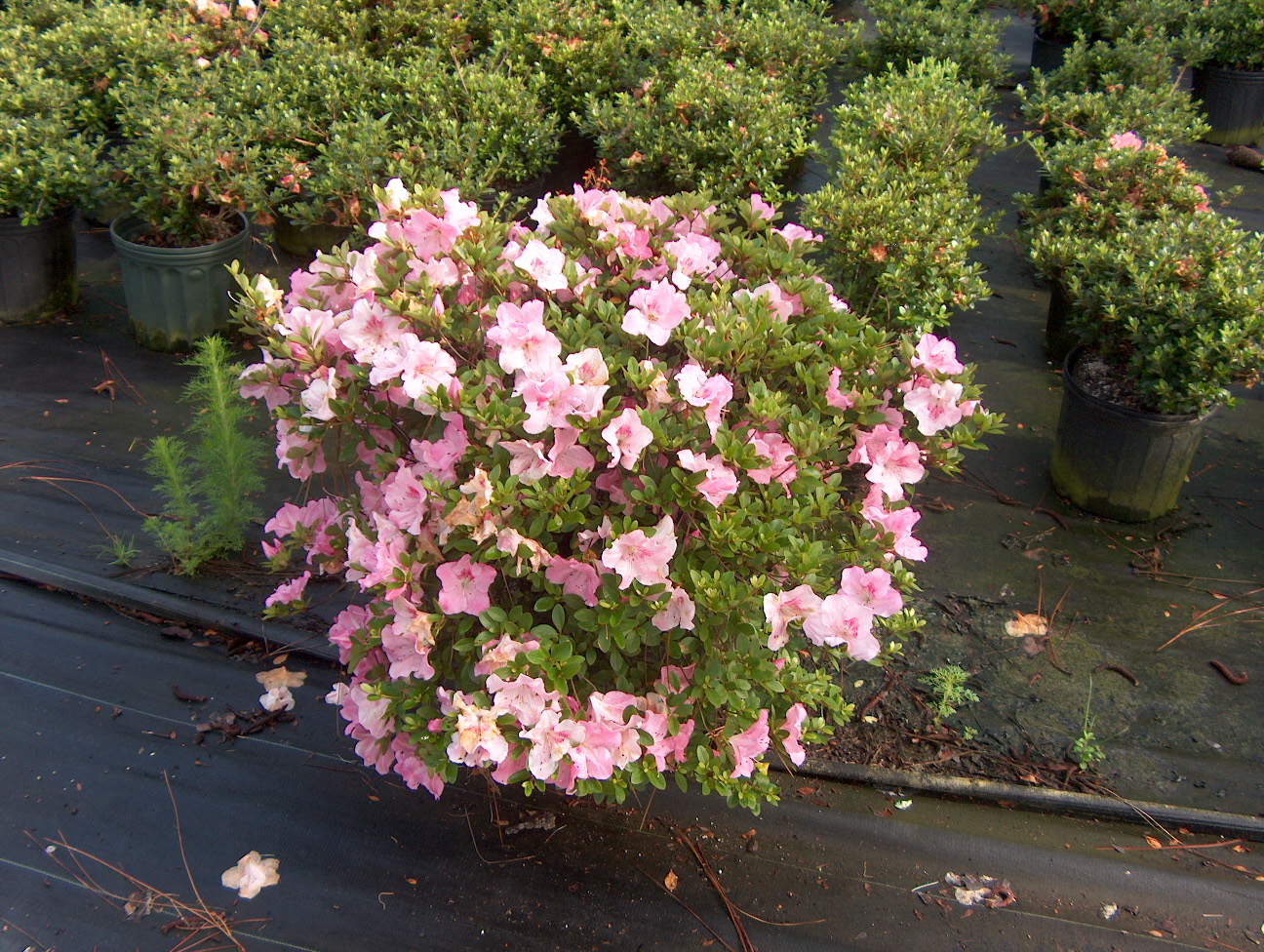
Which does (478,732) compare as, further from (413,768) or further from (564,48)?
(564,48)

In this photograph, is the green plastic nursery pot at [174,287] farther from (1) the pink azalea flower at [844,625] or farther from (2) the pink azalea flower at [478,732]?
(1) the pink azalea flower at [844,625]

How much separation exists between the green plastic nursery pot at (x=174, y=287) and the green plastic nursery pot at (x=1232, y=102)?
21.0 feet

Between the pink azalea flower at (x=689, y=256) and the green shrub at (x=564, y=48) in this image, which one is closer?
the pink azalea flower at (x=689, y=256)

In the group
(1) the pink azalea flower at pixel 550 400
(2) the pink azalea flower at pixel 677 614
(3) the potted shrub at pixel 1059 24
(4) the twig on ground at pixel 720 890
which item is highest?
(3) the potted shrub at pixel 1059 24

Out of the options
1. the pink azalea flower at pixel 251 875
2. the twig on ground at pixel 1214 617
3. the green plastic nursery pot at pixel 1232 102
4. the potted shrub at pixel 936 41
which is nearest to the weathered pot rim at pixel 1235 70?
the green plastic nursery pot at pixel 1232 102

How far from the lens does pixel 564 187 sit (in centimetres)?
522

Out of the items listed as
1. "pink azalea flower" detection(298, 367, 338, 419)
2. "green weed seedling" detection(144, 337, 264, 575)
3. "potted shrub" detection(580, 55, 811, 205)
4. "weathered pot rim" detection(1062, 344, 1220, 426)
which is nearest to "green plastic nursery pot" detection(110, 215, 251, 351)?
"green weed seedling" detection(144, 337, 264, 575)

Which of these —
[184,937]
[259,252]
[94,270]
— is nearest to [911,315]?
[184,937]

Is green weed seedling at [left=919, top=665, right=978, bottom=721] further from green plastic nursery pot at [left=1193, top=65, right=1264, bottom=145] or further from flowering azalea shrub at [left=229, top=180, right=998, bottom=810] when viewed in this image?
green plastic nursery pot at [left=1193, top=65, right=1264, bottom=145]

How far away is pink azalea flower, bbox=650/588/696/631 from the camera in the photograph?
1.70 meters

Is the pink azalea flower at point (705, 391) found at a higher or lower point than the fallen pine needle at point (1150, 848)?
higher

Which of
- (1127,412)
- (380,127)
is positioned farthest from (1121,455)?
(380,127)

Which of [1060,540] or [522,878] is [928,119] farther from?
[522,878]

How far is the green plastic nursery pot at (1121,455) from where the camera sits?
3.24 metres
